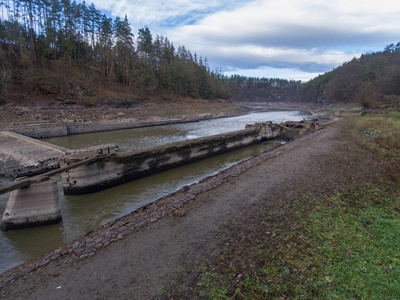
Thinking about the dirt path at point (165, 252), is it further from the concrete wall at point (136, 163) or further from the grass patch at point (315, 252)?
the concrete wall at point (136, 163)

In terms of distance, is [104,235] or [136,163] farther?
[136,163]

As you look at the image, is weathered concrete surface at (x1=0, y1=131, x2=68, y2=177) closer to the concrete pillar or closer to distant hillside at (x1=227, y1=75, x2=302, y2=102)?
the concrete pillar

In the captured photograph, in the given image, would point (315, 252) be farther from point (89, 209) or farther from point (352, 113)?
point (352, 113)

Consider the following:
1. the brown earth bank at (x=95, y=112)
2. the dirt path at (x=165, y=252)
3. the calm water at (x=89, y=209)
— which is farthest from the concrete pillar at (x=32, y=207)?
the brown earth bank at (x=95, y=112)

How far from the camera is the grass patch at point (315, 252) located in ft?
12.7

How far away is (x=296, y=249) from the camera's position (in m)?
4.98

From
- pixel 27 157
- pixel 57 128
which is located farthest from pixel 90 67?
pixel 27 157

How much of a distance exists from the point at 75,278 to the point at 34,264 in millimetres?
1470

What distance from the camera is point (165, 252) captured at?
5.45 metres

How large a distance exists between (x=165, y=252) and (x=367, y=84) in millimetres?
73873

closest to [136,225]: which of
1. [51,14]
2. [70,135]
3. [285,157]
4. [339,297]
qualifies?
[339,297]

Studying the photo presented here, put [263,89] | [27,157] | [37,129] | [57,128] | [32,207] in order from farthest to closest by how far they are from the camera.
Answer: [263,89] < [57,128] < [37,129] < [27,157] < [32,207]

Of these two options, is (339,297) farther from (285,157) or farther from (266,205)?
(285,157)

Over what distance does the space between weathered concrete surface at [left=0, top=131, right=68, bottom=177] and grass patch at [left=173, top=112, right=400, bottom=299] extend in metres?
13.0
